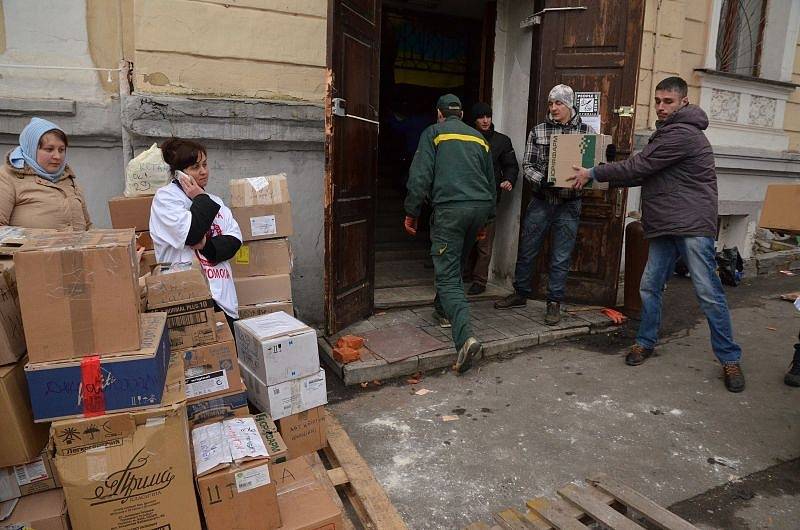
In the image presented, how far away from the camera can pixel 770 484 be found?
9.27ft

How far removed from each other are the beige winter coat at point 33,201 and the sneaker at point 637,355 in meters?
Result: 4.07

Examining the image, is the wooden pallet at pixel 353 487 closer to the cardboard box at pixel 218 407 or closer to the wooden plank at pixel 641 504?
the cardboard box at pixel 218 407

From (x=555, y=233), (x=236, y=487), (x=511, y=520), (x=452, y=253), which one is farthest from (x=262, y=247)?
(x=555, y=233)

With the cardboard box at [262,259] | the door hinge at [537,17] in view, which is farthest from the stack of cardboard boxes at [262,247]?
the door hinge at [537,17]

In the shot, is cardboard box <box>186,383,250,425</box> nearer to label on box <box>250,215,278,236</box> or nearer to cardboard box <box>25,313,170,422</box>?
cardboard box <box>25,313,170,422</box>

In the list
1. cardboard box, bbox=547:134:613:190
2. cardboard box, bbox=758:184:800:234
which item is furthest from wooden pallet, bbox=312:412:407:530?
cardboard box, bbox=758:184:800:234

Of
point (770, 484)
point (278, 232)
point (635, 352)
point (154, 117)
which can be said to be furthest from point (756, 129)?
point (154, 117)

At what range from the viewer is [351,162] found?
4.52m

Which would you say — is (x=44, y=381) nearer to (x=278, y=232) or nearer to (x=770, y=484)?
(x=278, y=232)

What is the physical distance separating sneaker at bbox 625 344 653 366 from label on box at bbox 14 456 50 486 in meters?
3.93

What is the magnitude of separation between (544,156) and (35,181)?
4.00m

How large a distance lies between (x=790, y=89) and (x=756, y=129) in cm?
93

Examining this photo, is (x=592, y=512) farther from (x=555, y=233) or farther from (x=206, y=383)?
(x=555, y=233)

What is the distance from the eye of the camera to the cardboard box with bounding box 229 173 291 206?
3604 mm
